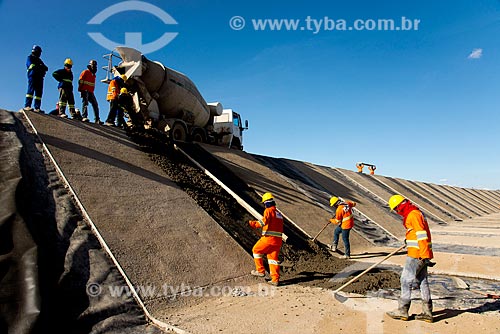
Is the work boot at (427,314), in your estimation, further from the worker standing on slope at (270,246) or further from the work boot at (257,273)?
the work boot at (257,273)

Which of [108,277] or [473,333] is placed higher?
[108,277]

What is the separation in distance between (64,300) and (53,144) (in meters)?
4.34

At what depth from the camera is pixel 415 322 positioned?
3947 millimetres

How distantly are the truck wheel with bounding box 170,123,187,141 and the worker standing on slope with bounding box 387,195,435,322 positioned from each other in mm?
9394

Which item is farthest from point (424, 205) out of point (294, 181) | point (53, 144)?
point (53, 144)

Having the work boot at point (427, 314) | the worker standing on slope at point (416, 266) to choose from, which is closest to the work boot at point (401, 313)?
the worker standing on slope at point (416, 266)

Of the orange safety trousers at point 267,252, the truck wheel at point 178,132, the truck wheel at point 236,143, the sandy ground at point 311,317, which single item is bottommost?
the sandy ground at point 311,317

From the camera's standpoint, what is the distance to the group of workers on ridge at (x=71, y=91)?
8492mm

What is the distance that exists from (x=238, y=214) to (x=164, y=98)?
6503 mm

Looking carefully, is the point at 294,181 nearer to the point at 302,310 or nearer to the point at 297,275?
the point at 297,275

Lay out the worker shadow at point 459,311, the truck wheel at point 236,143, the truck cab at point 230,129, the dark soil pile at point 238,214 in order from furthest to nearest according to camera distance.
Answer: the truck wheel at point 236,143
the truck cab at point 230,129
the dark soil pile at point 238,214
the worker shadow at point 459,311

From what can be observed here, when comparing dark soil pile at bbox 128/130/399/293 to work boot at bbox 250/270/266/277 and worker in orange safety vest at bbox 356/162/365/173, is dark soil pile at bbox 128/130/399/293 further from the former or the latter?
worker in orange safety vest at bbox 356/162/365/173

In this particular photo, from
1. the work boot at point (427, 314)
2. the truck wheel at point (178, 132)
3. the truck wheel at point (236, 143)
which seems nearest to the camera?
the work boot at point (427, 314)

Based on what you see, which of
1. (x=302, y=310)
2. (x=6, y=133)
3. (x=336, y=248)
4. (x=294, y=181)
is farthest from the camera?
(x=294, y=181)
